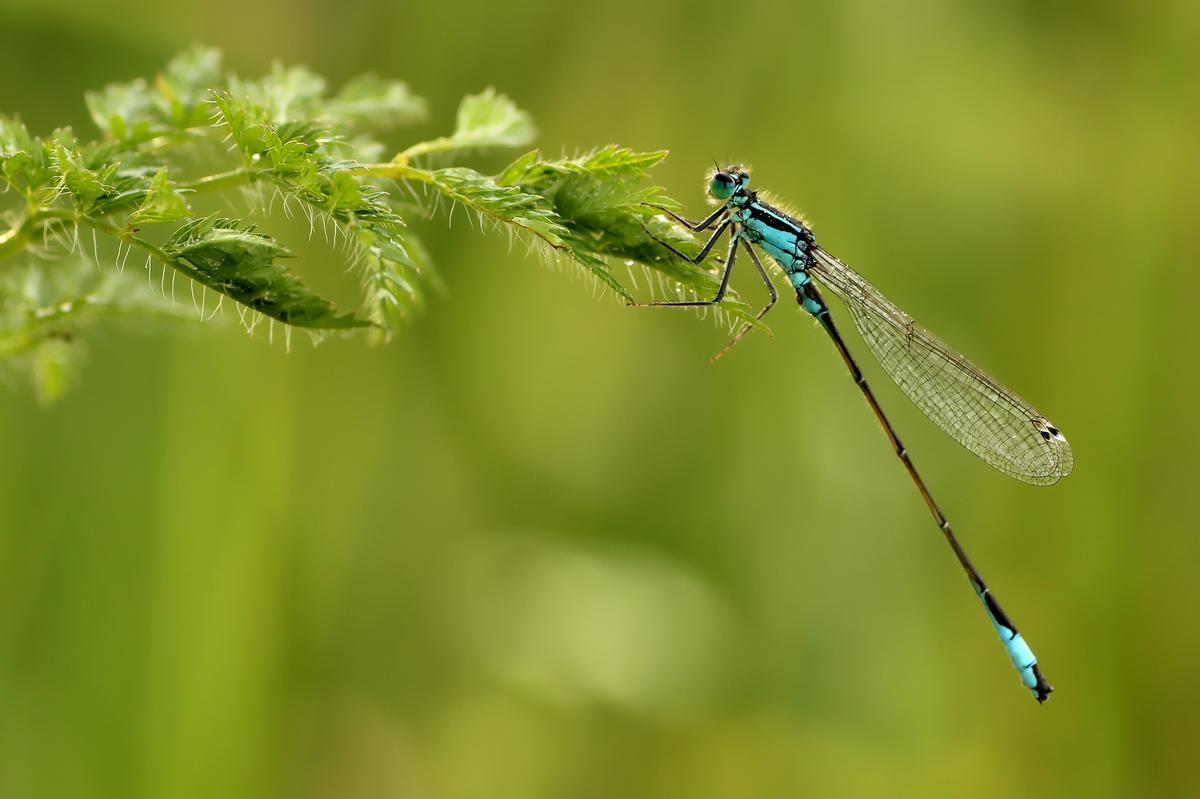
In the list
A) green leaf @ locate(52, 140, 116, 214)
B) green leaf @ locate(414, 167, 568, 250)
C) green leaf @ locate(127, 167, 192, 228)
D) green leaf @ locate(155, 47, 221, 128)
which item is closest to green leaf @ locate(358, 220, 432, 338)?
green leaf @ locate(414, 167, 568, 250)

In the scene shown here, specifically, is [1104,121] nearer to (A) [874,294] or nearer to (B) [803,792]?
(A) [874,294]

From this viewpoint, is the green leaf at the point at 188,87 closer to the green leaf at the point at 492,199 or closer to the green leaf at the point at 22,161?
the green leaf at the point at 22,161

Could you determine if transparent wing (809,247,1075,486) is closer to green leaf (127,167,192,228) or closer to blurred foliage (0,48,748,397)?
blurred foliage (0,48,748,397)

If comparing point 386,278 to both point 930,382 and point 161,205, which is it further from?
point 930,382

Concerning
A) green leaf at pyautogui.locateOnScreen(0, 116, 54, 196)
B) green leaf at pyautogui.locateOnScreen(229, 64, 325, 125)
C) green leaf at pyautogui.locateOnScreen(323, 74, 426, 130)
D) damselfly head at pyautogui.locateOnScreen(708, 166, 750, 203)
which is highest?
damselfly head at pyautogui.locateOnScreen(708, 166, 750, 203)

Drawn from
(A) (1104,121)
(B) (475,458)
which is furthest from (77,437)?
(A) (1104,121)
